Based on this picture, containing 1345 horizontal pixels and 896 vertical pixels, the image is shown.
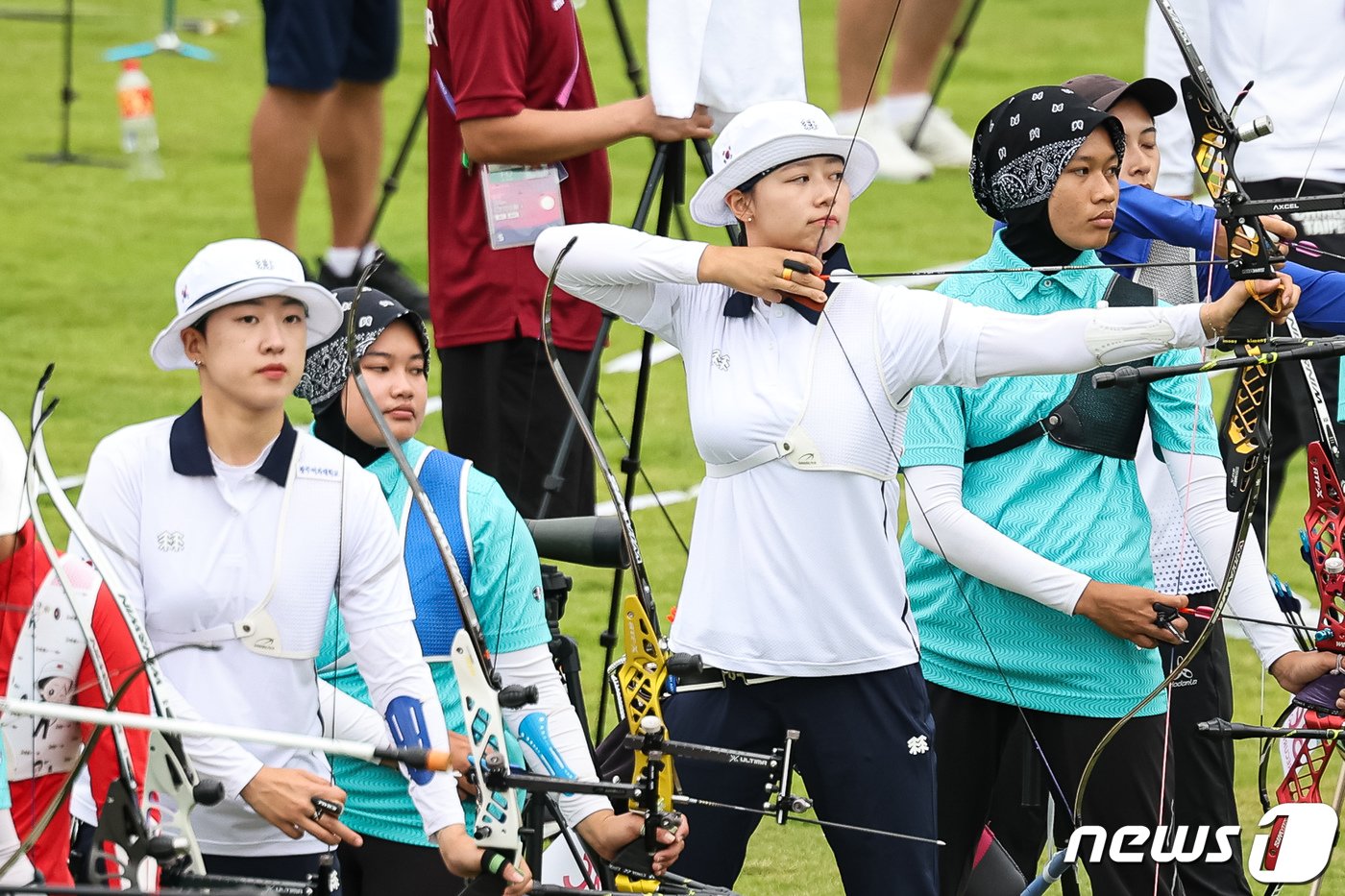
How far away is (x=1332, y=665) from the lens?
3404 mm

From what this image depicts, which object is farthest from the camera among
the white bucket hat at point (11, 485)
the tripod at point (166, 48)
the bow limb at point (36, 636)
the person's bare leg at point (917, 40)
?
the tripod at point (166, 48)

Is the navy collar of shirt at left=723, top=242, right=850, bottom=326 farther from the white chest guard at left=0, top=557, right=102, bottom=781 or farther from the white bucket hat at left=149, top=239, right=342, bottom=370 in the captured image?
the white chest guard at left=0, top=557, right=102, bottom=781

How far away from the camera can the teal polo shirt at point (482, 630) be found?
3.49 m

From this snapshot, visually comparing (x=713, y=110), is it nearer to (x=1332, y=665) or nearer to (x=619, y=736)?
(x=619, y=736)

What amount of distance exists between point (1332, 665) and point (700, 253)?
45.8 inches

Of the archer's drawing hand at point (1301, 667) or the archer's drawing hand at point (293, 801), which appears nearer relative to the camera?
the archer's drawing hand at point (293, 801)

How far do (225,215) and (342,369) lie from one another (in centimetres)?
688

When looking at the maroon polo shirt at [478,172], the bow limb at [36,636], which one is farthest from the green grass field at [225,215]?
the bow limb at [36,636]

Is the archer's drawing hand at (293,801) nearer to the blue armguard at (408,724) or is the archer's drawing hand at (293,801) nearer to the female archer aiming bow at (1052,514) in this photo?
the blue armguard at (408,724)

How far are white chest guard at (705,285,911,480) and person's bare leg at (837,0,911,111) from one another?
1.30 metres

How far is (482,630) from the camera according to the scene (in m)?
3.48

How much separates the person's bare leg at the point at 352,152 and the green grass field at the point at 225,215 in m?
0.85

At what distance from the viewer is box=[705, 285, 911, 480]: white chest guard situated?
3.23 meters

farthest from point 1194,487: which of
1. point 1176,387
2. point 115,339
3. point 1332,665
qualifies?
point 115,339
